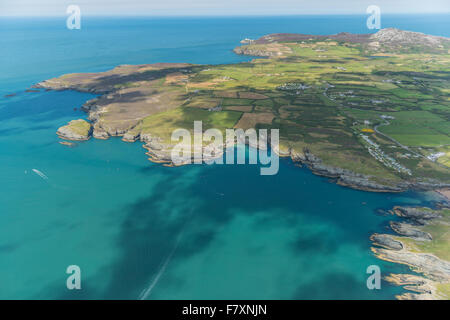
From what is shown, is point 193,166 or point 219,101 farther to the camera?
point 219,101

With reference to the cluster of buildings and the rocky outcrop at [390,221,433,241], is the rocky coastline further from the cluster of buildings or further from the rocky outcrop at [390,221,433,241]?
the cluster of buildings

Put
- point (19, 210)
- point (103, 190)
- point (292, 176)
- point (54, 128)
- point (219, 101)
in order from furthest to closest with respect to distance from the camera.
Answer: point (219, 101) < point (54, 128) < point (292, 176) < point (103, 190) < point (19, 210)

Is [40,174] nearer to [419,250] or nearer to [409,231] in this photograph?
[409,231]

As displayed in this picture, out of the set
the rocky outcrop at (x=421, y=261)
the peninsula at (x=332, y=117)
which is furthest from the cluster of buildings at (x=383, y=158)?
the rocky outcrop at (x=421, y=261)

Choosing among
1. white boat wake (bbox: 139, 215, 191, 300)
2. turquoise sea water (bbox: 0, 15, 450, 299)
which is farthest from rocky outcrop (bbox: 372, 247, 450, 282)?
white boat wake (bbox: 139, 215, 191, 300)

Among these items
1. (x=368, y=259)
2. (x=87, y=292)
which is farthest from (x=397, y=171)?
(x=87, y=292)

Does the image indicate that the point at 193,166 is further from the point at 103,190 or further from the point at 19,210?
the point at 19,210

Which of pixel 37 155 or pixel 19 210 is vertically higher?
pixel 37 155
